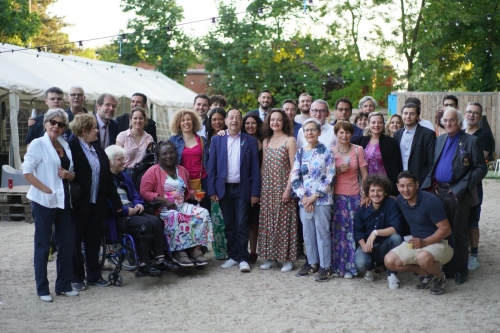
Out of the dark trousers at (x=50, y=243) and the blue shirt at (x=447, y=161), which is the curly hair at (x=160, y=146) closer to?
the dark trousers at (x=50, y=243)

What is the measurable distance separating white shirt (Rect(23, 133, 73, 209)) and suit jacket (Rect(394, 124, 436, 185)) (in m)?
3.62

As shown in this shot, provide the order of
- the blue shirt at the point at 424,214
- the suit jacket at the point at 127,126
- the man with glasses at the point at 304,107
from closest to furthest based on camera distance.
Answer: the blue shirt at the point at 424,214 < the suit jacket at the point at 127,126 < the man with glasses at the point at 304,107

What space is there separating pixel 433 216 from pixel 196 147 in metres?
2.68

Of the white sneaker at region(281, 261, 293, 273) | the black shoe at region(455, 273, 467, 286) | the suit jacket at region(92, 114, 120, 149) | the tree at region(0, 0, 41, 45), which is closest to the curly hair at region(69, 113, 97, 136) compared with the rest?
the suit jacket at region(92, 114, 120, 149)

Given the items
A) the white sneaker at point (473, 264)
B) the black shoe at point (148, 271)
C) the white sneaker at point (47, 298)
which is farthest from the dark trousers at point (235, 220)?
the white sneaker at point (473, 264)

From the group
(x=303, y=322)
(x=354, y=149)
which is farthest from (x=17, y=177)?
(x=303, y=322)

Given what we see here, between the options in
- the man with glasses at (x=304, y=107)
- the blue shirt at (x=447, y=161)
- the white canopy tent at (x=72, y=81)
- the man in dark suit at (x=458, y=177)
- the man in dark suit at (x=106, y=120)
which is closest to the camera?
the man in dark suit at (x=458, y=177)

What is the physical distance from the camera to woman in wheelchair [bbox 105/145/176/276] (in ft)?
22.1

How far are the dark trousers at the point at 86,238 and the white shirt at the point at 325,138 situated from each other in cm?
237

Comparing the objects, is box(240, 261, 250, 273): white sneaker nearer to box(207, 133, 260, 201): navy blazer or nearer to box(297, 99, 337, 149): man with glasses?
box(207, 133, 260, 201): navy blazer

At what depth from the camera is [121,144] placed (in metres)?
7.75

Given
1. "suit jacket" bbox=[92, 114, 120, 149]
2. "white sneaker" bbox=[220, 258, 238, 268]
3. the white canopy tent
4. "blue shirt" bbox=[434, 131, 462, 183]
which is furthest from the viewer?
the white canopy tent

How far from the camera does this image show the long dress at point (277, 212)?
7367mm

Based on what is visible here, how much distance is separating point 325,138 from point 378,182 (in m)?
1.11
